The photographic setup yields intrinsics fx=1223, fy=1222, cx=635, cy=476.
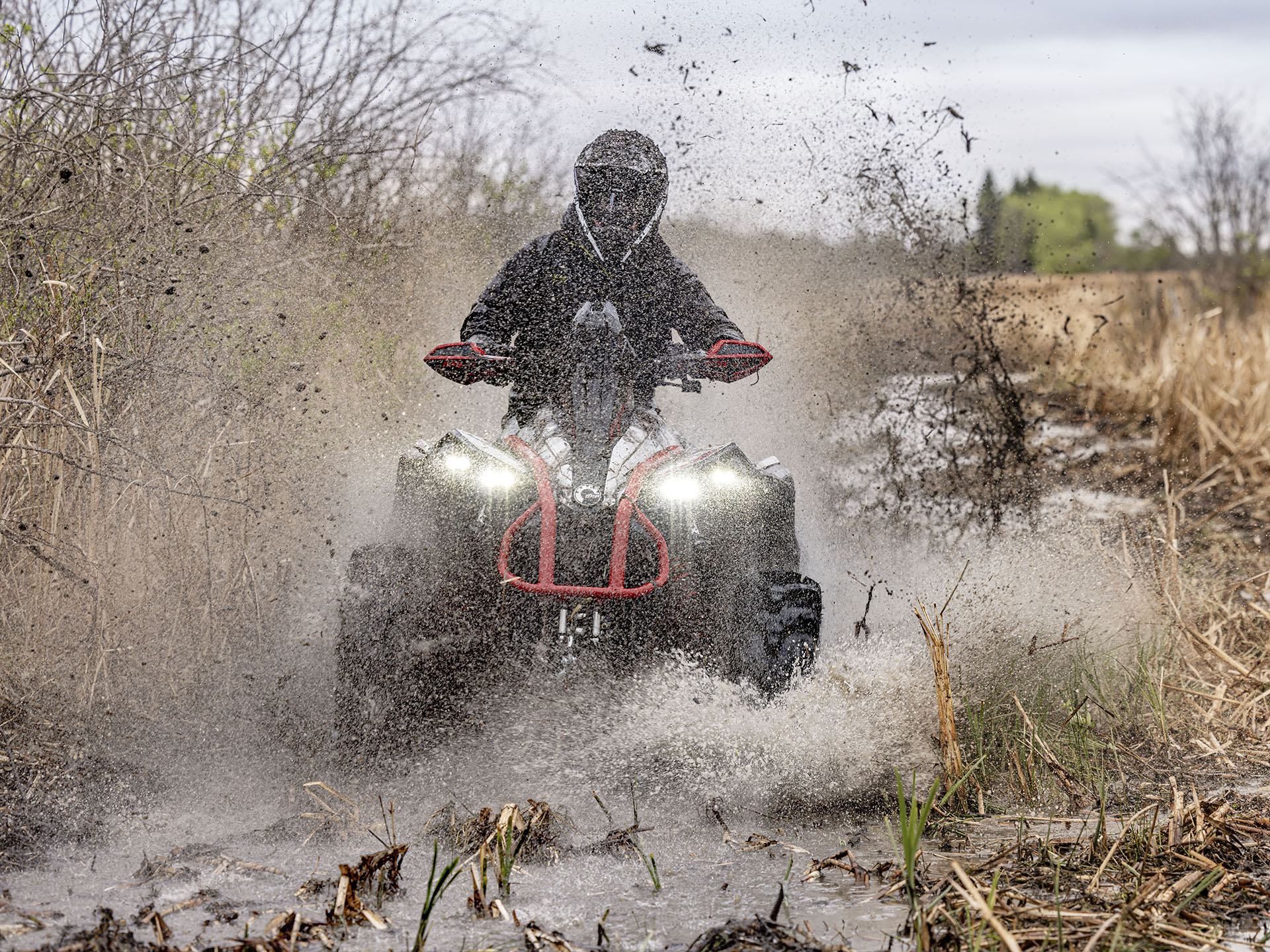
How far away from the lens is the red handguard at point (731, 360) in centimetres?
468

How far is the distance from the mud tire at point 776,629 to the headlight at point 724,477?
0.35m

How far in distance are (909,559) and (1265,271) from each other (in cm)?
1171

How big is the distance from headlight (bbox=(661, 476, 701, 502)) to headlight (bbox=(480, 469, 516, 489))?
54 centimetres

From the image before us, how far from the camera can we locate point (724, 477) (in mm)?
4445

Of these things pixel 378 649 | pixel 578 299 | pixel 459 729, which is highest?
pixel 578 299

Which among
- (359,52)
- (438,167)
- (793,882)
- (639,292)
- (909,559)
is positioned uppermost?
(359,52)

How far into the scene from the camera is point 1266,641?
561 cm

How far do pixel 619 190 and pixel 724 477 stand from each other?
128 centimetres

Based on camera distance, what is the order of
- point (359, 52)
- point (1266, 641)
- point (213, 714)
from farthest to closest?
1. point (359, 52)
2. point (1266, 641)
3. point (213, 714)

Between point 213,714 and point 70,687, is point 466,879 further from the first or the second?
point 70,687

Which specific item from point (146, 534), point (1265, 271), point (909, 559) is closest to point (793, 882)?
point (146, 534)

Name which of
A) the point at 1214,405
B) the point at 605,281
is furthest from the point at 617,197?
the point at 1214,405

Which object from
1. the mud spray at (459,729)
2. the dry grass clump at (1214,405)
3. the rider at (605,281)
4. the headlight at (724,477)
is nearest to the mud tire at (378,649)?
the mud spray at (459,729)

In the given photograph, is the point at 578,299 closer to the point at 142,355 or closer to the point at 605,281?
the point at 605,281
